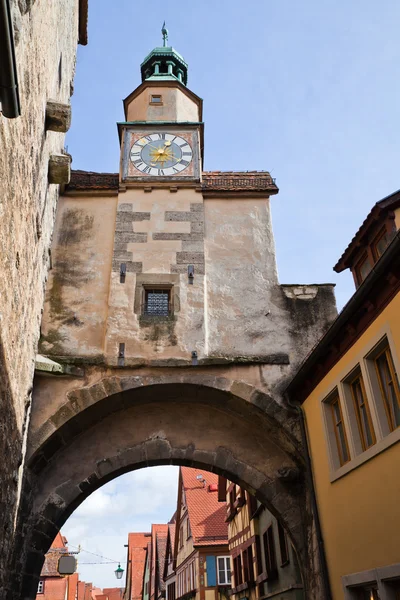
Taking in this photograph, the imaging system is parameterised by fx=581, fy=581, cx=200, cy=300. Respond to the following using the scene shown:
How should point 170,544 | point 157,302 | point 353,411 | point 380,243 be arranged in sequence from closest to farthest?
point 353,411 < point 157,302 < point 380,243 < point 170,544

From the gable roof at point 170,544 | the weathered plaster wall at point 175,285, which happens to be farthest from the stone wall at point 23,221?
the gable roof at point 170,544

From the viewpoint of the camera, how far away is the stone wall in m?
5.16

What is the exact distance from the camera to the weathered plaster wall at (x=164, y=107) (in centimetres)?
1174

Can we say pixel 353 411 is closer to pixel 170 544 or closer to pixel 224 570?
pixel 224 570

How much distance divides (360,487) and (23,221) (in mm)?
4454

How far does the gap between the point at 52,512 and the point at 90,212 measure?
15.9 ft

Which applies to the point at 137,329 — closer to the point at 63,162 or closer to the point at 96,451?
the point at 96,451

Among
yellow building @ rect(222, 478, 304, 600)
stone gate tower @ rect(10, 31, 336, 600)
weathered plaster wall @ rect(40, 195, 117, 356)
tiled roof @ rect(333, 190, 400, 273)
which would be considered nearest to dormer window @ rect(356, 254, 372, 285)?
tiled roof @ rect(333, 190, 400, 273)

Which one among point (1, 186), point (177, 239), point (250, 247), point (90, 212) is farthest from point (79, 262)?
point (1, 186)

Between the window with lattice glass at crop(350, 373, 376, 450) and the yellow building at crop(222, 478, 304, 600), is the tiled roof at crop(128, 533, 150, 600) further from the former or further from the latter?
the window with lattice glass at crop(350, 373, 376, 450)

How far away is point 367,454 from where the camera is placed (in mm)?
5824

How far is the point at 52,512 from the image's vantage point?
791 centimetres

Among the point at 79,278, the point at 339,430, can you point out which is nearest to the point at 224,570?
the point at 79,278

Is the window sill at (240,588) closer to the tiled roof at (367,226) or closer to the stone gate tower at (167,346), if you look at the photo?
the stone gate tower at (167,346)
